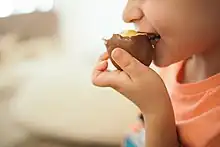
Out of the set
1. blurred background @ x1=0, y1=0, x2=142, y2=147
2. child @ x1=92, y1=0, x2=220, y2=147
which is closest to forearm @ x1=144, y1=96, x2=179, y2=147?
child @ x1=92, y1=0, x2=220, y2=147

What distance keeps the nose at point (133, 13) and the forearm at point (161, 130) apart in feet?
0.46

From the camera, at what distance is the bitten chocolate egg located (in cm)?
75

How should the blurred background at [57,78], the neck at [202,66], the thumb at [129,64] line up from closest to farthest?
the thumb at [129,64]
the neck at [202,66]
the blurred background at [57,78]

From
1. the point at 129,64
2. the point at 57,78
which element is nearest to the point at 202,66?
the point at 129,64

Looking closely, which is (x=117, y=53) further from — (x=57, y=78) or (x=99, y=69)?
(x=57, y=78)

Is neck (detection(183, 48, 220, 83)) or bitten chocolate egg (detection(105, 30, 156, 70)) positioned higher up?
bitten chocolate egg (detection(105, 30, 156, 70))

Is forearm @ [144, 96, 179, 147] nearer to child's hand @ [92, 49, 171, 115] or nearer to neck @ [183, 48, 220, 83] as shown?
child's hand @ [92, 49, 171, 115]

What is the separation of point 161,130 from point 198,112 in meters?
0.09

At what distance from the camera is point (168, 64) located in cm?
77

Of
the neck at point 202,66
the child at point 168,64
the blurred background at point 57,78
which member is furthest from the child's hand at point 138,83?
the blurred background at point 57,78

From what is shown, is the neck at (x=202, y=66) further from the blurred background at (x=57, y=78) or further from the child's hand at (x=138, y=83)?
the blurred background at (x=57, y=78)

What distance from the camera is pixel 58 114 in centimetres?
135

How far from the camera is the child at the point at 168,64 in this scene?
28.7 inches

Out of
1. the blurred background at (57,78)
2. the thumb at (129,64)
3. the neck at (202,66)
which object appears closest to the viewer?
the thumb at (129,64)
